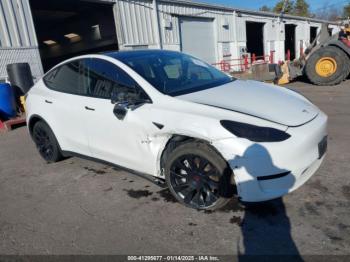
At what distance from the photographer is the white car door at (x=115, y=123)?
3237 mm

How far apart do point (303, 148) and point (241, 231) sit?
0.91 m

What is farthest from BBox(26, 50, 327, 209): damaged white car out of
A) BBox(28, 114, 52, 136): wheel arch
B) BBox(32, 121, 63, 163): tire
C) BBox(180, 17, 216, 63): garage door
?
BBox(180, 17, 216, 63): garage door

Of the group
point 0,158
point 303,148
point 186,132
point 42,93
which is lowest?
point 0,158

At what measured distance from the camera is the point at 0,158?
18.5ft

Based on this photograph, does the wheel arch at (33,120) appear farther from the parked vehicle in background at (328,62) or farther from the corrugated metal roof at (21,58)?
the parked vehicle in background at (328,62)

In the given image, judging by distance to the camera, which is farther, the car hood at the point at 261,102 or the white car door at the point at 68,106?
the white car door at the point at 68,106

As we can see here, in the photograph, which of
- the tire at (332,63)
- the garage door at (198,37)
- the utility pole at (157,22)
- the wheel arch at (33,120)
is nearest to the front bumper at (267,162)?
the wheel arch at (33,120)

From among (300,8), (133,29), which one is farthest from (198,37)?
(300,8)

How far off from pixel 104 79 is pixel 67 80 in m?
0.84

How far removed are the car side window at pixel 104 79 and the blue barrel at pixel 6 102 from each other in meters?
5.73

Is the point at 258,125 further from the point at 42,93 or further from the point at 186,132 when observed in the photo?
the point at 42,93

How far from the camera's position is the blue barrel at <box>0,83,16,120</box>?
853cm

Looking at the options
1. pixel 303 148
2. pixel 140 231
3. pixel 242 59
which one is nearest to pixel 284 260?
pixel 303 148

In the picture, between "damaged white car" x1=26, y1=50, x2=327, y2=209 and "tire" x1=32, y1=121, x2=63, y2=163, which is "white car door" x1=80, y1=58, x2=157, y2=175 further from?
"tire" x1=32, y1=121, x2=63, y2=163
